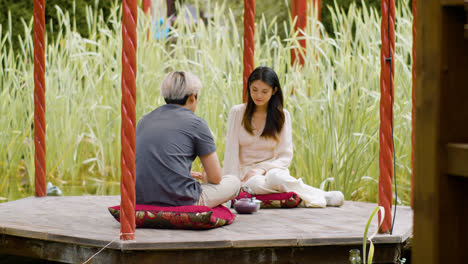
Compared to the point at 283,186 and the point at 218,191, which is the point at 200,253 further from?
the point at 283,186

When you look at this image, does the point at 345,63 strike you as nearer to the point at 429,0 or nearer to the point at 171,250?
the point at 171,250

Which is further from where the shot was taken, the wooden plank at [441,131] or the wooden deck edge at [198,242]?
the wooden deck edge at [198,242]

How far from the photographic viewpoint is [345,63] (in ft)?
16.7

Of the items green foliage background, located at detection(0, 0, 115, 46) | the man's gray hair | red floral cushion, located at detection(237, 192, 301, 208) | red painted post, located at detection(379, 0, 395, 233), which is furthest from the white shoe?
green foliage background, located at detection(0, 0, 115, 46)

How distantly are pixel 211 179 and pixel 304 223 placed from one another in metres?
0.58

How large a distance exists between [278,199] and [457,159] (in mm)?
2949

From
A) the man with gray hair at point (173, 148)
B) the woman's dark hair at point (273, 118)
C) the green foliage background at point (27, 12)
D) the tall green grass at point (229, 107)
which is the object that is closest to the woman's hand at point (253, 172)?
the woman's dark hair at point (273, 118)

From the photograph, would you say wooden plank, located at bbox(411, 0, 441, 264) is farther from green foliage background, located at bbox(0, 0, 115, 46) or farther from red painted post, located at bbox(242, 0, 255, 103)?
green foliage background, located at bbox(0, 0, 115, 46)

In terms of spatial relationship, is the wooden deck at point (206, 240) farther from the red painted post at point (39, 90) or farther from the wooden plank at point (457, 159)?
the wooden plank at point (457, 159)

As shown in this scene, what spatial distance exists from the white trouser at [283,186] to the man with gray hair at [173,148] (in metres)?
0.73

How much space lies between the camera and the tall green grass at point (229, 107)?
4.82 metres

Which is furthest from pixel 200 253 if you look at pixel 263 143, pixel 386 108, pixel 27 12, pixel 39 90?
pixel 27 12

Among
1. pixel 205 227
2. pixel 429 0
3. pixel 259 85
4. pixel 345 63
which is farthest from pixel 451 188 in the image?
pixel 345 63

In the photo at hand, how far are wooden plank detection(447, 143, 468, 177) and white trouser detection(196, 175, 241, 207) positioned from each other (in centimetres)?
231
